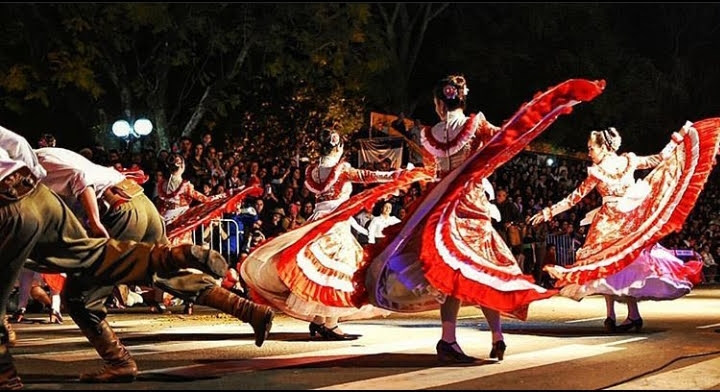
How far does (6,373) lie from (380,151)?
1633cm

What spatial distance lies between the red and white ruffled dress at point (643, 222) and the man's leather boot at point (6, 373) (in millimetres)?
5015

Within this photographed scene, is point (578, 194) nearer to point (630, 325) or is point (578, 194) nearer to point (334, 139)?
→ point (630, 325)

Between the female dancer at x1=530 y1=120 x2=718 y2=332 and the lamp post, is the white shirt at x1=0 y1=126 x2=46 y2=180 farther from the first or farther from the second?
the lamp post

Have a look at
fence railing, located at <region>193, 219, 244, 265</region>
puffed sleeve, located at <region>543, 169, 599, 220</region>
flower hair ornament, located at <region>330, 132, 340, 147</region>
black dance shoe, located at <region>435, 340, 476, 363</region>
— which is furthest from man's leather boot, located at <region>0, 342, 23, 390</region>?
fence railing, located at <region>193, 219, 244, 265</region>

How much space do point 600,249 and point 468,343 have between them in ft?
5.91

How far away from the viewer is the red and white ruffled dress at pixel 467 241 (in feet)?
25.1

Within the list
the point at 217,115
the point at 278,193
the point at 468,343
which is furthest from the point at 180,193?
the point at 217,115

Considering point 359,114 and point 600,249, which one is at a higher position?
point 359,114

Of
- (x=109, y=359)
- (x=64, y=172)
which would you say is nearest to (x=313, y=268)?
(x=64, y=172)

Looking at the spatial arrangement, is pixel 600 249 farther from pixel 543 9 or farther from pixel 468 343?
pixel 543 9

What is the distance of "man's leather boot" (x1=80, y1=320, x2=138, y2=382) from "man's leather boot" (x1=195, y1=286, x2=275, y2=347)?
561 millimetres

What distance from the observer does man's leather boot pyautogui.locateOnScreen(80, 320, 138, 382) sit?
22.5 feet

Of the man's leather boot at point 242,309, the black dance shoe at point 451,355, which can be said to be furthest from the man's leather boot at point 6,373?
the black dance shoe at point 451,355

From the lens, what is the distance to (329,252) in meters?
9.58
